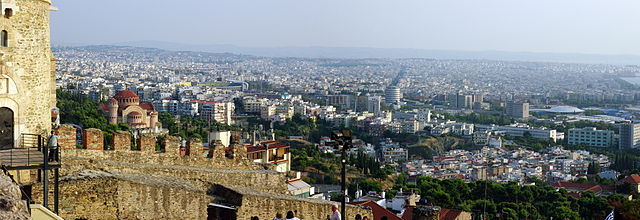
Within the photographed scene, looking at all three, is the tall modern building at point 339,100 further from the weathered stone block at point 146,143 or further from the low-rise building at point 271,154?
the weathered stone block at point 146,143

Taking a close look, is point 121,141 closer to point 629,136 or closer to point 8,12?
point 8,12

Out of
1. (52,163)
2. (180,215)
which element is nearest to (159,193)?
(180,215)

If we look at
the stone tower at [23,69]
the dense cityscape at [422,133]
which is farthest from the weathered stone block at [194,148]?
the stone tower at [23,69]

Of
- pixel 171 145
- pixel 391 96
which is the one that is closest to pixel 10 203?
pixel 171 145

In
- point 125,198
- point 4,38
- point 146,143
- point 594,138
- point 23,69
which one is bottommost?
point 594,138

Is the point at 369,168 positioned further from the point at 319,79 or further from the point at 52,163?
the point at 319,79

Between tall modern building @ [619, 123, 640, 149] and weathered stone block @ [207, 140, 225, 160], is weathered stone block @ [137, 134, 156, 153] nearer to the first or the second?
weathered stone block @ [207, 140, 225, 160]
